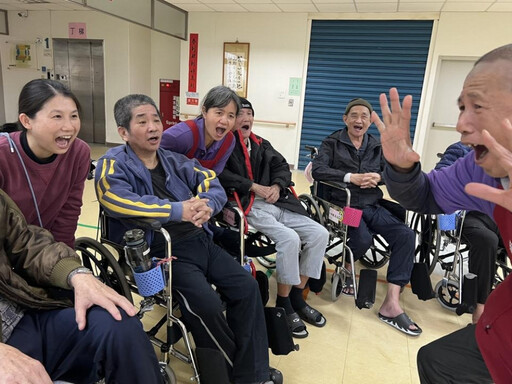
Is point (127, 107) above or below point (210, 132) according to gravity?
above

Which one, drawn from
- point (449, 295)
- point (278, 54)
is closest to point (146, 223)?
point (449, 295)

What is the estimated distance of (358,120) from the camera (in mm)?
2514

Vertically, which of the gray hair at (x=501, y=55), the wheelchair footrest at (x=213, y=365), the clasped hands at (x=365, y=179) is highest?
the gray hair at (x=501, y=55)

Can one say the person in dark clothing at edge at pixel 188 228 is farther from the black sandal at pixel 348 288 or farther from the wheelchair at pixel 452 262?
the wheelchair at pixel 452 262

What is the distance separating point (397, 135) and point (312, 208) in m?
1.45

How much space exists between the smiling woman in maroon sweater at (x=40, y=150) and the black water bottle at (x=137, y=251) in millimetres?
404

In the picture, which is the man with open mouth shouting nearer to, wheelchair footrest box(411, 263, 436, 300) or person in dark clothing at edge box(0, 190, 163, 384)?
person in dark clothing at edge box(0, 190, 163, 384)

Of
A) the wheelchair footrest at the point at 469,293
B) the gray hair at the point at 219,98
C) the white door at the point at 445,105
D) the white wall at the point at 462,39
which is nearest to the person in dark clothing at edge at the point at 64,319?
the gray hair at the point at 219,98

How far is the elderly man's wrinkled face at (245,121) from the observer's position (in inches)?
93.9

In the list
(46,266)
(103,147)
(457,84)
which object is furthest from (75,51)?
(46,266)

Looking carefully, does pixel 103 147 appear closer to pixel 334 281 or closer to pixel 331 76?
pixel 331 76

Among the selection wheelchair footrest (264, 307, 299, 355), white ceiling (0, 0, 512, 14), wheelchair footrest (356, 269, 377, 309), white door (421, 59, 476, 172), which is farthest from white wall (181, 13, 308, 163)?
wheelchair footrest (264, 307, 299, 355)

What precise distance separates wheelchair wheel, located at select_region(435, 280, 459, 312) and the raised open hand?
1537 mm

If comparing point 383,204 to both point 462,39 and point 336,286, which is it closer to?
point 336,286
